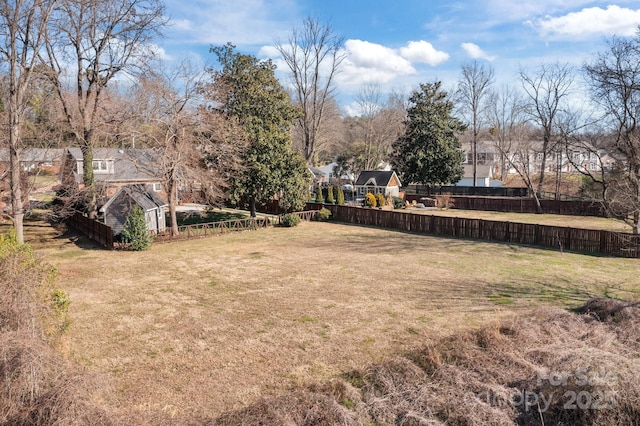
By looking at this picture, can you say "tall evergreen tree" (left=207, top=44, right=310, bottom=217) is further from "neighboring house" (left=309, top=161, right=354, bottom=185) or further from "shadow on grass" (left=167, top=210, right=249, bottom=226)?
"neighboring house" (left=309, top=161, right=354, bottom=185)

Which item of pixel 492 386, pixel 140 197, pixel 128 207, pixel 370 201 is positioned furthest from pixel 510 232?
pixel 128 207

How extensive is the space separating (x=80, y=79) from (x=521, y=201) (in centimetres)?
3934

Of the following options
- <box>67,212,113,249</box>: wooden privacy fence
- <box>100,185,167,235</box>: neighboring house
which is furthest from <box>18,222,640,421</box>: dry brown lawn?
<box>100,185,167,235</box>: neighboring house

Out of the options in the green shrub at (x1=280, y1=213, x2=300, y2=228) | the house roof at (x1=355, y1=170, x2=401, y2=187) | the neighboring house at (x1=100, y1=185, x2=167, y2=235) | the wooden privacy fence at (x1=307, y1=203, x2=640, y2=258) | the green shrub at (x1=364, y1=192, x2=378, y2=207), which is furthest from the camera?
the house roof at (x1=355, y1=170, x2=401, y2=187)

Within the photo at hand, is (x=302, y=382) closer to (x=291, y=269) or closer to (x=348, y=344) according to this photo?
(x=348, y=344)

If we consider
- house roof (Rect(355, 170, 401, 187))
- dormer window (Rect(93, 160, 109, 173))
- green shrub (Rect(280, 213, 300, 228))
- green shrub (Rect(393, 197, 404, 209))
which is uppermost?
dormer window (Rect(93, 160, 109, 173))

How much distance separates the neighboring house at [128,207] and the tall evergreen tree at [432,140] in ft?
97.6

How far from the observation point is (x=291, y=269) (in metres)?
17.8

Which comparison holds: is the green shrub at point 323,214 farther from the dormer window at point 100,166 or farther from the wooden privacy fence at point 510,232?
the dormer window at point 100,166

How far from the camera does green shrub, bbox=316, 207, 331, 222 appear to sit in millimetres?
32562

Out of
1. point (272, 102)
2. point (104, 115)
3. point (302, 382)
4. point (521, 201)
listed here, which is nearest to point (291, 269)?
point (302, 382)

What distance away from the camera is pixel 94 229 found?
80.4 feet

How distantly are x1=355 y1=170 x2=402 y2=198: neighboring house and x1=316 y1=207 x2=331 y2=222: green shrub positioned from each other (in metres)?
13.1

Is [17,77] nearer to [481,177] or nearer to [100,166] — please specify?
[100,166]
